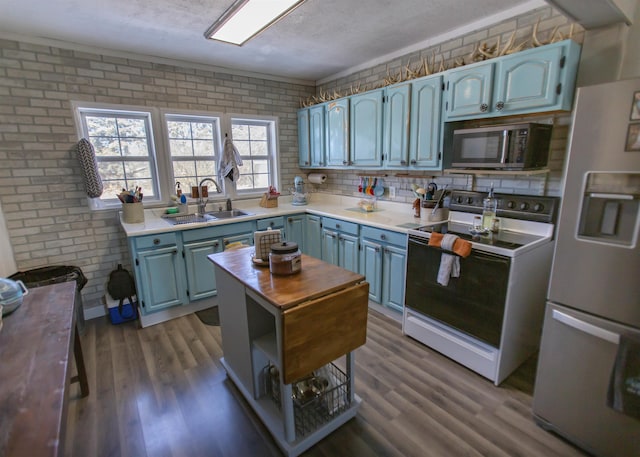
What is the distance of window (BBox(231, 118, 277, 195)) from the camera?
4.05 m

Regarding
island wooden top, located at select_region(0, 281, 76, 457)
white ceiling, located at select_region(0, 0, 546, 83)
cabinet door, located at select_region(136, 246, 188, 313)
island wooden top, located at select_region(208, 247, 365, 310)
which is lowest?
cabinet door, located at select_region(136, 246, 188, 313)

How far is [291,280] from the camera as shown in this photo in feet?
5.44

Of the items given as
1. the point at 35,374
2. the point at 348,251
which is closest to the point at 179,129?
the point at 348,251

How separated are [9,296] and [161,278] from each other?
53.2 inches

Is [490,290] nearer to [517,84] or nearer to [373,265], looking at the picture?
[373,265]

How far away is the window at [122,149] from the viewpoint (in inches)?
123

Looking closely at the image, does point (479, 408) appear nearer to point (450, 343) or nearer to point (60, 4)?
point (450, 343)

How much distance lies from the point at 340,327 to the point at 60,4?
2866mm

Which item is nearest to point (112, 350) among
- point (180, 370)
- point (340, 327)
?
point (180, 370)

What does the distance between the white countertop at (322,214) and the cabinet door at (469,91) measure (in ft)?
2.99

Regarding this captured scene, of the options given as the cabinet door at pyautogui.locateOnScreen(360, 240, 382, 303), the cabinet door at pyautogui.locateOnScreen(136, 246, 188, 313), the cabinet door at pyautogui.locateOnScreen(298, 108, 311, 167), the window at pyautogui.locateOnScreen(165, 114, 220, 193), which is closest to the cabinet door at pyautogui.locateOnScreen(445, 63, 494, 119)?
the cabinet door at pyautogui.locateOnScreen(360, 240, 382, 303)

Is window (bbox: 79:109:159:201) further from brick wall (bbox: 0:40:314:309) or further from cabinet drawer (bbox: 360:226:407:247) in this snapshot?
cabinet drawer (bbox: 360:226:407:247)

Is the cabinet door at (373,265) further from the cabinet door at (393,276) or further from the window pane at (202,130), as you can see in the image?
the window pane at (202,130)

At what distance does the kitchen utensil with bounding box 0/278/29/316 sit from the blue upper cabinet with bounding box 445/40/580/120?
309 centimetres
